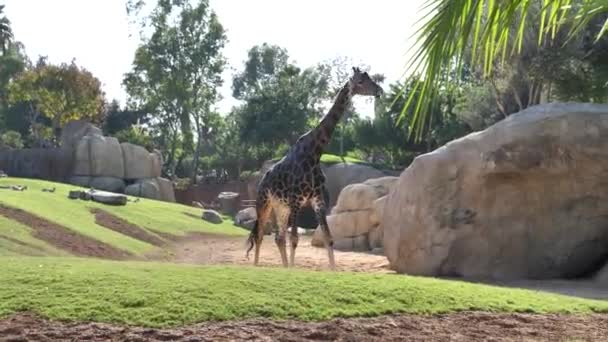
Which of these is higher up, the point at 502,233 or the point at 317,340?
the point at 502,233

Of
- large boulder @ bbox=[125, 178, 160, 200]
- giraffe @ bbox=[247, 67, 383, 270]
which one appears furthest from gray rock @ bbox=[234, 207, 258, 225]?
giraffe @ bbox=[247, 67, 383, 270]

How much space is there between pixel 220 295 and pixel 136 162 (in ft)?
112

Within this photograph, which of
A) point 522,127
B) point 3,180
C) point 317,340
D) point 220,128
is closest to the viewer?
point 317,340

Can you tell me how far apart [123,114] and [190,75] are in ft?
51.2

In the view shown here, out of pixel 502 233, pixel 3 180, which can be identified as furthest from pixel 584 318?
pixel 3 180

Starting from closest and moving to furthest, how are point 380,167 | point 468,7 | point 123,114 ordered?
point 468,7 < point 380,167 < point 123,114

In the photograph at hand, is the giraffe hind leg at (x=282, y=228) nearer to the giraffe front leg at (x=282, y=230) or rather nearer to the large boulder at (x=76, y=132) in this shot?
the giraffe front leg at (x=282, y=230)

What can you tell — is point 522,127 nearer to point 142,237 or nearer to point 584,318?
point 584,318

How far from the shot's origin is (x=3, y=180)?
30.5 m

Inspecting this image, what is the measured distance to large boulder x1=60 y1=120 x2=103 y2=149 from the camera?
42.2m

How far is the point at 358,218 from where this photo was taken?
24328 mm

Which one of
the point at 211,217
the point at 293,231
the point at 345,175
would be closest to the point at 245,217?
the point at 211,217

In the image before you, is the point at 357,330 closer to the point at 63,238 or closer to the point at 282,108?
the point at 63,238

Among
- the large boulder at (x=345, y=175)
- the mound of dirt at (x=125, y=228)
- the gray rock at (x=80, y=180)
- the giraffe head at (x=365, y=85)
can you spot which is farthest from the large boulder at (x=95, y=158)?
the giraffe head at (x=365, y=85)
